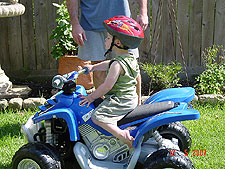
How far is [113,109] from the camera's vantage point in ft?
9.76

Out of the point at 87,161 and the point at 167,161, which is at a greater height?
the point at 167,161

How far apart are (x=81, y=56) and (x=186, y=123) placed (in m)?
1.43

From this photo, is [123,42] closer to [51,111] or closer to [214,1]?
[51,111]

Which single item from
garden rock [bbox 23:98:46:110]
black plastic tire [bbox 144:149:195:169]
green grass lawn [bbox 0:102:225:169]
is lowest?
green grass lawn [bbox 0:102:225:169]

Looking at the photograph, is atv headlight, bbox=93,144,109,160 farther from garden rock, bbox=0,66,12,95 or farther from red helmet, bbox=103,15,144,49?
garden rock, bbox=0,66,12,95

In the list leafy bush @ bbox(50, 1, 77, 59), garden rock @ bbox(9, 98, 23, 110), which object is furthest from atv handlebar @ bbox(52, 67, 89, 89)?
leafy bush @ bbox(50, 1, 77, 59)

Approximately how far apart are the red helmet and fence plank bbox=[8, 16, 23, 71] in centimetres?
359

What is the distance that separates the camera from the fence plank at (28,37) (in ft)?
20.2

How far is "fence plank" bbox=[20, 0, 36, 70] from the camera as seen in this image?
20.2 ft

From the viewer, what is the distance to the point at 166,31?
20.2ft

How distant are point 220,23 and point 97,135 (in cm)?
381

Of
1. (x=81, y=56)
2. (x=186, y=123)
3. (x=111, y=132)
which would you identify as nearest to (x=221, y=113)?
(x=186, y=123)

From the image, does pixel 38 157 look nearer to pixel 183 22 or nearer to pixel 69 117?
pixel 69 117

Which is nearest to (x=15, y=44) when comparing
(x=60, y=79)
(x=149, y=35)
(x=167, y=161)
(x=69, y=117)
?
(x=149, y=35)
